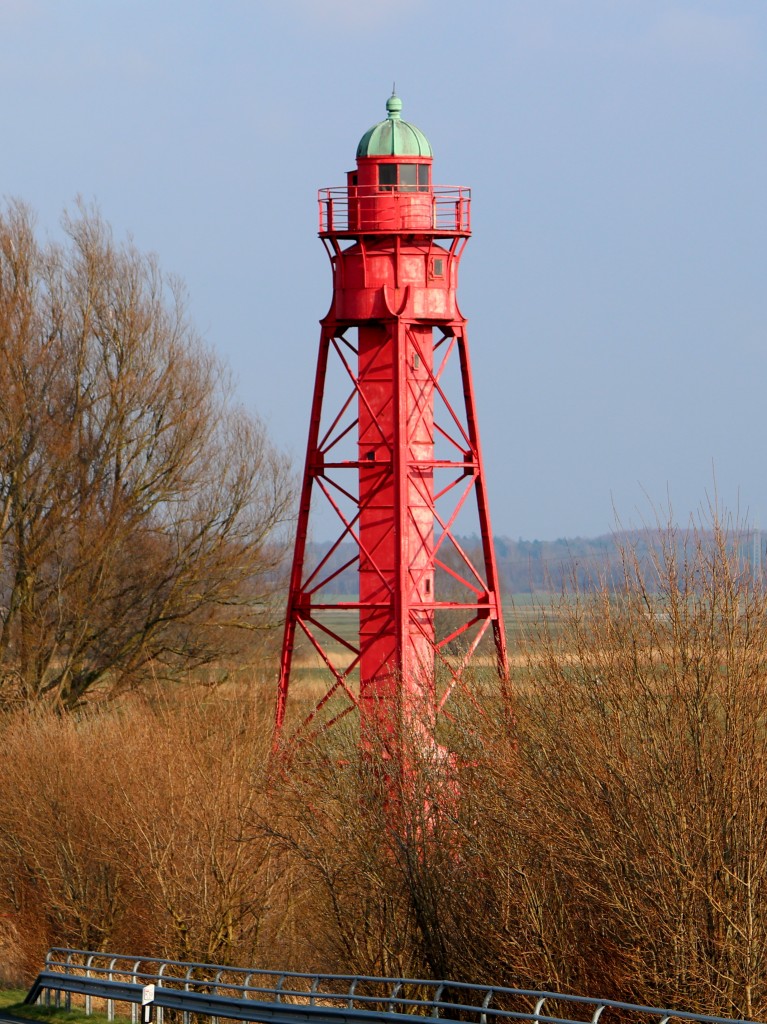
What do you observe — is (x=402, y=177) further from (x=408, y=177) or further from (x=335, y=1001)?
(x=335, y=1001)

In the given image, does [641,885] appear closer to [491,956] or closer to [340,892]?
[491,956]

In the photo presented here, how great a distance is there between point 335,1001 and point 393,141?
14317 mm

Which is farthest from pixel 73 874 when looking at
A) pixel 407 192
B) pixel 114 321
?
pixel 114 321

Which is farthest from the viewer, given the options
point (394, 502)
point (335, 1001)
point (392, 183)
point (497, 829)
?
point (392, 183)

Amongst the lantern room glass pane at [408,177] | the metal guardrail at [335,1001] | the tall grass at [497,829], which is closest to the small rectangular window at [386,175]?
the lantern room glass pane at [408,177]

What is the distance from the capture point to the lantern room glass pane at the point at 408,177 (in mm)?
30906

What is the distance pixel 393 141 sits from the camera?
30.9 m

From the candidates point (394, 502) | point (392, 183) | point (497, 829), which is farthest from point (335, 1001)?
point (392, 183)

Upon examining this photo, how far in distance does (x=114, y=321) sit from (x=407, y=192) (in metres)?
12.2

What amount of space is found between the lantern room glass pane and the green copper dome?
0.71ft

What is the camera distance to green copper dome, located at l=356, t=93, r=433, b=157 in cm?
3091

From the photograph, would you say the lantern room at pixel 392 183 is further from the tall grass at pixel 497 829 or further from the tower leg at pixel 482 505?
the tall grass at pixel 497 829

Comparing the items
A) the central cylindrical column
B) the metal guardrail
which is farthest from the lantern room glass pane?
the metal guardrail

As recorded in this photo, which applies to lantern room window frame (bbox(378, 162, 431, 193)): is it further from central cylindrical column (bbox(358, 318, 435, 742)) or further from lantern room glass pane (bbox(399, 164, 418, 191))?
central cylindrical column (bbox(358, 318, 435, 742))
